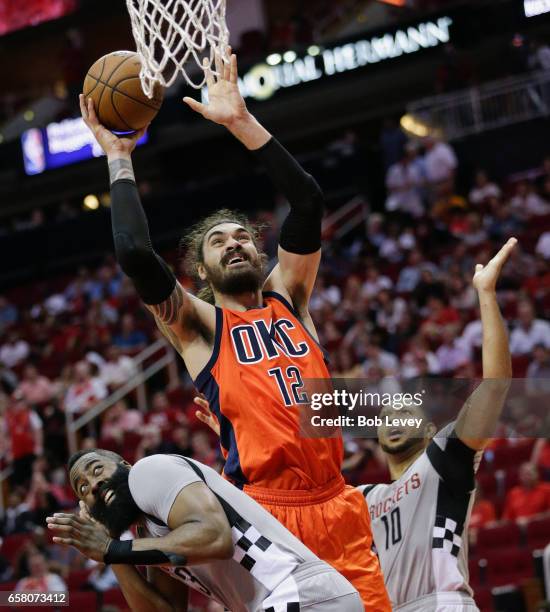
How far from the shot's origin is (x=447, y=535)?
4.84 m

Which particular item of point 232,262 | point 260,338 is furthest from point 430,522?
point 232,262

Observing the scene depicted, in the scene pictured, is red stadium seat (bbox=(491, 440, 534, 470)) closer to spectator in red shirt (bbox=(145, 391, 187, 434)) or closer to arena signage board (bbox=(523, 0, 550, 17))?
spectator in red shirt (bbox=(145, 391, 187, 434))

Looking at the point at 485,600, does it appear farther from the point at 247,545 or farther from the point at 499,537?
the point at 247,545

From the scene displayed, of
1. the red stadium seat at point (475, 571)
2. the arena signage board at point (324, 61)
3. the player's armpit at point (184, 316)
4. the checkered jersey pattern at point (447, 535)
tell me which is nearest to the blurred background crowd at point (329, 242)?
the red stadium seat at point (475, 571)

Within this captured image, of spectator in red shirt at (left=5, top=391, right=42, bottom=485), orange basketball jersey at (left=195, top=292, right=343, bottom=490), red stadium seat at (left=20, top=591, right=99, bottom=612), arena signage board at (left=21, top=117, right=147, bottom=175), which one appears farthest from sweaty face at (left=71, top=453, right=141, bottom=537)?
arena signage board at (left=21, top=117, right=147, bottom=175)

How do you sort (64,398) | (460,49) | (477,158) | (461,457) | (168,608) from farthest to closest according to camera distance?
(460,49)
(477,158)
(64,398)
(461,457)
(168,608)

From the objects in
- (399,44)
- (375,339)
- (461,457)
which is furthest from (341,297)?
(461,457)

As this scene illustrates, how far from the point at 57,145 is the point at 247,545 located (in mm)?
19663

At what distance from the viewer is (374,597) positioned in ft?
13.8

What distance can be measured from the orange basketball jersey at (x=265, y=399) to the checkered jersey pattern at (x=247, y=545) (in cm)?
45

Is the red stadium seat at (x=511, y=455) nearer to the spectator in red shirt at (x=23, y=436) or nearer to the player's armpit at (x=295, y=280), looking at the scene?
the spectator in red shirt at (x=23, y=436)

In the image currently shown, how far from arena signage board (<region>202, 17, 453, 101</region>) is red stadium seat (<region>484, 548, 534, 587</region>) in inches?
485

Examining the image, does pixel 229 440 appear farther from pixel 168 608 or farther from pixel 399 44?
pixel 399 44

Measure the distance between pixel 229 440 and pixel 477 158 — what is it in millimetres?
14222
